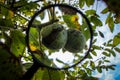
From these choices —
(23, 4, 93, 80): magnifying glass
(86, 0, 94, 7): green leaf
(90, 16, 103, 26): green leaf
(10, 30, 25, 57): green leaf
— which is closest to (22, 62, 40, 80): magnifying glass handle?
(23, 4, 93, 80): magnifying glass

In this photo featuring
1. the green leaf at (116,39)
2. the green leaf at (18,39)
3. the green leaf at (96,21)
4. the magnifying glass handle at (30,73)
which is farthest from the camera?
the green leaf at (116,39)

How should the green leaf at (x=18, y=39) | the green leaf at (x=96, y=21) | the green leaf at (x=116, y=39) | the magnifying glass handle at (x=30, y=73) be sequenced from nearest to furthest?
Answer: the magnifying glass handle at (x=30, y=73), the green leaf at (x=18, y=39), the green leaf at (x=96, y=21), the green leaf at (x=116, y=39)

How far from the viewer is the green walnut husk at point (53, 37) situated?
0.89 metres

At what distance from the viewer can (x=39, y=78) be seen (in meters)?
1.36

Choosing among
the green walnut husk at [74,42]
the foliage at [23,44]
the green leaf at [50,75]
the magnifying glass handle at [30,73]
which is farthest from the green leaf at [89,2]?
the magnifying glass handle at [30,73]

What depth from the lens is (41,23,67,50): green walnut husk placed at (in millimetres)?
894

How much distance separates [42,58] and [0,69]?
0.14m

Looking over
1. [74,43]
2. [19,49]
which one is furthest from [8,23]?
[74,43]

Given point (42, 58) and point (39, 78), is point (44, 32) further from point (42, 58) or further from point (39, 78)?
point (39, 78)

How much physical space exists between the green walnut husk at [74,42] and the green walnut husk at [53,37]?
2 cm

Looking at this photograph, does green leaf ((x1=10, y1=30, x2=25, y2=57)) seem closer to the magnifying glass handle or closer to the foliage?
the foliage

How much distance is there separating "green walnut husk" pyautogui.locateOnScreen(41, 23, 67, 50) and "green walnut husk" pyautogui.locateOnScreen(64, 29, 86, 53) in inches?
0.9

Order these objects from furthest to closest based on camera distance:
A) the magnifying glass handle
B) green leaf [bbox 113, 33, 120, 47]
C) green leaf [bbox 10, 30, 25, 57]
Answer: green leaf [bbox 113, 33, 120, 47] → green leaf [bbox 10, 30, 25, 57] → the magnifying glass handle

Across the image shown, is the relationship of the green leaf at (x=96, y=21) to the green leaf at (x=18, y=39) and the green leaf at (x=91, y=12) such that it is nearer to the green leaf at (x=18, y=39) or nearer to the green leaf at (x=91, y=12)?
the green leaf at (x=91, y=12)
